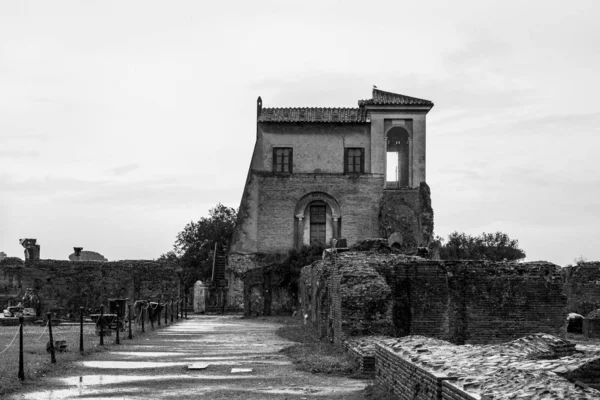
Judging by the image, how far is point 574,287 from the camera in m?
34.6

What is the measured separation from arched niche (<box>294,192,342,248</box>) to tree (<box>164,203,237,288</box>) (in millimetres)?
29399

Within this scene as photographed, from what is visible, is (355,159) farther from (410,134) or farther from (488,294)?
(488,294)

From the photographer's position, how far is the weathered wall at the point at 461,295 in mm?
20094

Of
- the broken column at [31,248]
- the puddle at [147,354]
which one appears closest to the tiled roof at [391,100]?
the broken column at [31,248]

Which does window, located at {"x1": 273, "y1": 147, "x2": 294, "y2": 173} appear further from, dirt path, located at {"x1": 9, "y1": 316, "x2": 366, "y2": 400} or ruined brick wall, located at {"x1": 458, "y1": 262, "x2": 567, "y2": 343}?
ruined brick wall, located at {"x1": 458, "y1": 262, "x2": 567, "y2": 343}

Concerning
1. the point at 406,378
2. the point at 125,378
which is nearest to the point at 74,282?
the point at 125,378

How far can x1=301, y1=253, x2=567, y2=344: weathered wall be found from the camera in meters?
20.1

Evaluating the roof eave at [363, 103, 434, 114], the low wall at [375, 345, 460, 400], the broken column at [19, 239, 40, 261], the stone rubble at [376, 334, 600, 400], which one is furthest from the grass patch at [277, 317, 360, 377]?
the roof eave at [363, 103, 434, 114]

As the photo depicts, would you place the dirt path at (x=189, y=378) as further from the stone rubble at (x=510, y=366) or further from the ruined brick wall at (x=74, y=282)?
the ruined brick wall at (x=74, y=282)

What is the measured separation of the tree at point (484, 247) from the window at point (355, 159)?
79.0ft

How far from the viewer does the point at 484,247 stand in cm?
8719

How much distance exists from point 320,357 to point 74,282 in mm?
30385

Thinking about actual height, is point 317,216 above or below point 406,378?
above

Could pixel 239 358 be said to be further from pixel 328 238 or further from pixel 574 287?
pixel 328 238
